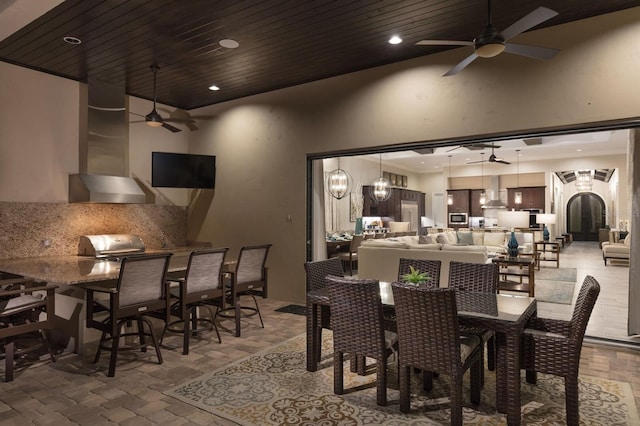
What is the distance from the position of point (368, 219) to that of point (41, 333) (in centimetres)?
884

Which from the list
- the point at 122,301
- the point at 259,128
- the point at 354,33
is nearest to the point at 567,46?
the point at 354,33

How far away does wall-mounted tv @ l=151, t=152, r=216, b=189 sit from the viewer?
606cm

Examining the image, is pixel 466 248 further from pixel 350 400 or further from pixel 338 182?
pixel 350 400

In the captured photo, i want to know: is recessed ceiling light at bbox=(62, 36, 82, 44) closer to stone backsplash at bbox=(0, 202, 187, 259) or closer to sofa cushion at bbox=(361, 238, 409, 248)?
stone backsplash at bbox=(0, 202, 187, 259)

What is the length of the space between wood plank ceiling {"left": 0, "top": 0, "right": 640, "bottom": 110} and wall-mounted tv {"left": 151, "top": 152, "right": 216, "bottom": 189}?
1161mm

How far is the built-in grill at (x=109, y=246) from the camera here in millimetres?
5344

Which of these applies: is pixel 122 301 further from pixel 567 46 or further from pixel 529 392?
pixel 567 46

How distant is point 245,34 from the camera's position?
423cm

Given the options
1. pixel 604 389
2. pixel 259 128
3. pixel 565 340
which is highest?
pixel 259 128

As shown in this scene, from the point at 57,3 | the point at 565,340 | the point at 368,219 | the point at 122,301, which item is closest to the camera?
the point at 565,340

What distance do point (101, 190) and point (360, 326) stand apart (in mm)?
4379

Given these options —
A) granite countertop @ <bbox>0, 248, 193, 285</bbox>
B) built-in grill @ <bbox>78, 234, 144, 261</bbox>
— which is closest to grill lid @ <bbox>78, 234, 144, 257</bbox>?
built-in grill @ <bbox>78, 234, 144, 261</bbox>

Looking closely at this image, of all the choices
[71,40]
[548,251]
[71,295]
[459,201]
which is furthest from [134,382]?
[459,201]

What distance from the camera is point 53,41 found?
4398 mm
